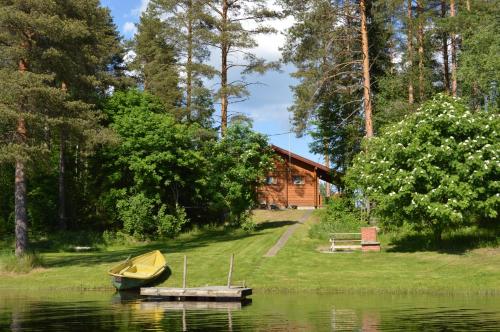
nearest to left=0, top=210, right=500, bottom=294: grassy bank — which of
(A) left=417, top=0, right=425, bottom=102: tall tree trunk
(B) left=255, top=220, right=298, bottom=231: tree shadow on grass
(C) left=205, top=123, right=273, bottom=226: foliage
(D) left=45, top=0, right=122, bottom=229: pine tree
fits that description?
(D) left=45, top=0, right=122, bottom=229: pine tree

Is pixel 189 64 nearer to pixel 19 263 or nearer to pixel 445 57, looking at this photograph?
pixel 445 57

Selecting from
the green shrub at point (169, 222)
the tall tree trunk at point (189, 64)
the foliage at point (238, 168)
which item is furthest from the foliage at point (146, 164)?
the tall tree trunk at point (189, 64)

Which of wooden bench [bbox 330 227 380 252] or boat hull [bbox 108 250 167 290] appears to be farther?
wooden bench [bbox 330 227 380 252]

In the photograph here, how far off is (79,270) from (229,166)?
57.7 ft

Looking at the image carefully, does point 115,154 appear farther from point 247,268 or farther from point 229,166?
point 247,268

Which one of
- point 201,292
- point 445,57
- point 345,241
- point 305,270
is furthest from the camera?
point 445,57

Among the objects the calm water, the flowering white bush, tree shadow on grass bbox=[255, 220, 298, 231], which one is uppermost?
the flowering white bush

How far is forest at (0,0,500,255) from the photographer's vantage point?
32000 mm

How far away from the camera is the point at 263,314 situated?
21.3 m

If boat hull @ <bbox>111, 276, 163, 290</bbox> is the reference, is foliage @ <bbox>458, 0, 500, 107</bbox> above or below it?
above

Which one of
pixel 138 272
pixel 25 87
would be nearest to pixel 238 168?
pixel 138 272

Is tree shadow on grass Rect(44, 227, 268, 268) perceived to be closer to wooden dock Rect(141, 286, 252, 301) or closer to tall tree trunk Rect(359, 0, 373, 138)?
wooden dock Rect(141, 286, 252, 301)

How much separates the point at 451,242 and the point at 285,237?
11210 millimetres

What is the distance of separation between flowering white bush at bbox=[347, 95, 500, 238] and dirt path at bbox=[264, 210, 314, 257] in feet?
21.1
